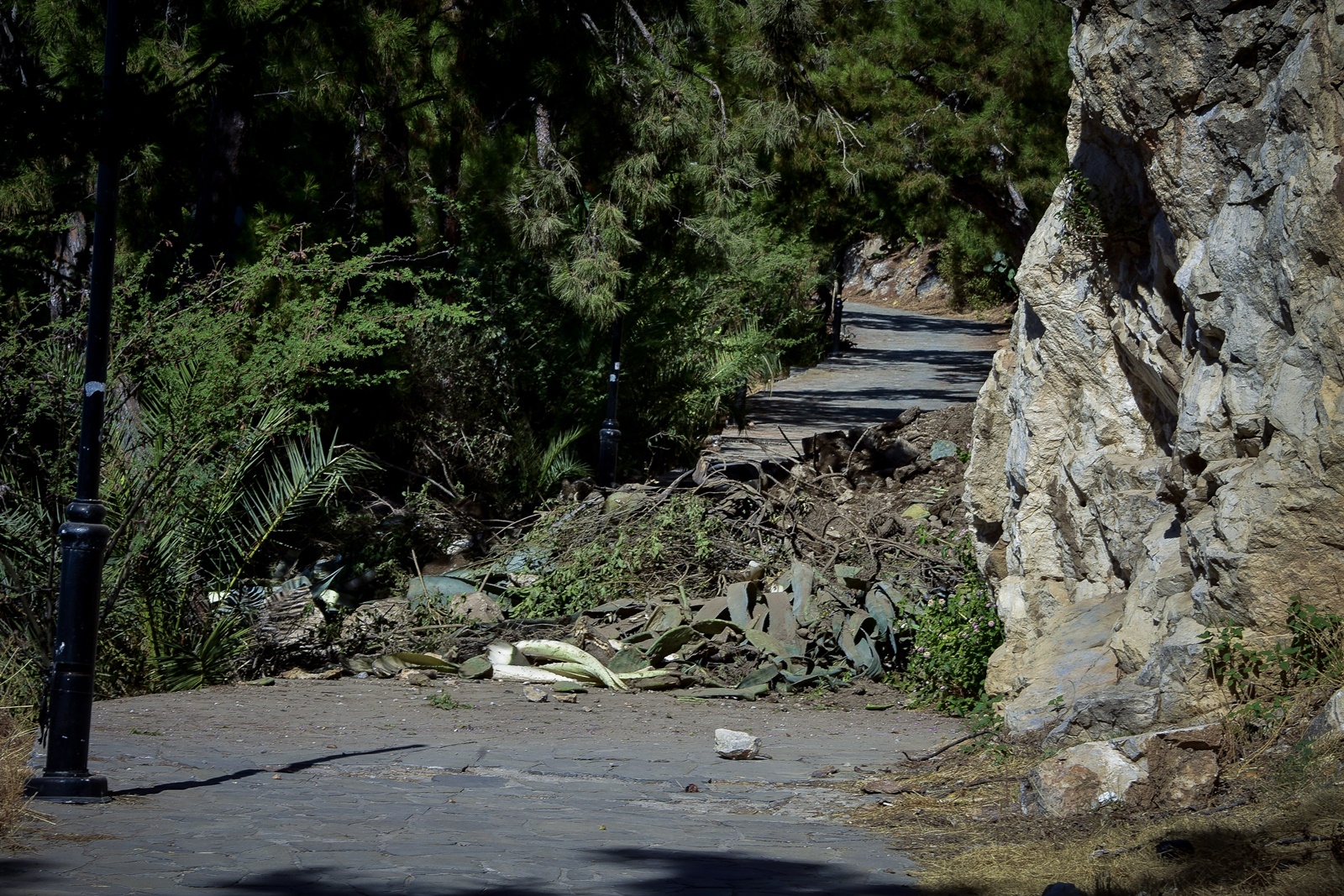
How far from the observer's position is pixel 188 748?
714cm

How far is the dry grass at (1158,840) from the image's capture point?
Answer: 3.83 metres

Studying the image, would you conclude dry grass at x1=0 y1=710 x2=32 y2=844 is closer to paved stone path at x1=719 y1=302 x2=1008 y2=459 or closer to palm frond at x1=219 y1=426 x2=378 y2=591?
palm frond at x1=219 y1=426 x2=378 y2=591

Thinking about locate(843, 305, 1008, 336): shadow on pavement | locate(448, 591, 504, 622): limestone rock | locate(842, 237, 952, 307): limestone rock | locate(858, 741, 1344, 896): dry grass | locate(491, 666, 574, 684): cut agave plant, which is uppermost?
locate(842, 237, 952, 307): limestone rock

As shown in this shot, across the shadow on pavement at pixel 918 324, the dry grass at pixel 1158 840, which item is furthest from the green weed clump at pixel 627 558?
the shadow on pavement at pixel 918 324

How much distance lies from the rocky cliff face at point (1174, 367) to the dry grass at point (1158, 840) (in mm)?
684

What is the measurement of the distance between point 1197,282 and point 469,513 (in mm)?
8686

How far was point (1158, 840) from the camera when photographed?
4.37 meters

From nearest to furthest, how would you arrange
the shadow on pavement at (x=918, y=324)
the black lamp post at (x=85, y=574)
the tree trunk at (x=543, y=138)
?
1. the black lamp post at (x=85, y=574)
2. the tree trunk at (x=543, y=138)
3. the shadow on pavement at (x=918, y=324)

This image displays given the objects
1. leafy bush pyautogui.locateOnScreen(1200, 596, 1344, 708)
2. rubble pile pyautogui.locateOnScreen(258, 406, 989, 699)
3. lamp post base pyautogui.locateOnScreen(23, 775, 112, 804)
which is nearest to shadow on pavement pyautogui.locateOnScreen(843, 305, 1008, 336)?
rubble pile pyautogui.locateOnScreen(258, 406, 989, 699)

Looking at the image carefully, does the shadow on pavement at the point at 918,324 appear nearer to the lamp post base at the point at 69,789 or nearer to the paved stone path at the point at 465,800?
the paved stone path at the point at 465,800

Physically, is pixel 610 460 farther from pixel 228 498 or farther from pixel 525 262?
pixel 228 498

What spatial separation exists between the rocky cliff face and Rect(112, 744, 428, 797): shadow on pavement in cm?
332

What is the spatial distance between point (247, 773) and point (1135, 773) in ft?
13.0

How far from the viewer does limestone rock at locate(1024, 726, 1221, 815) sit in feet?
16.3
